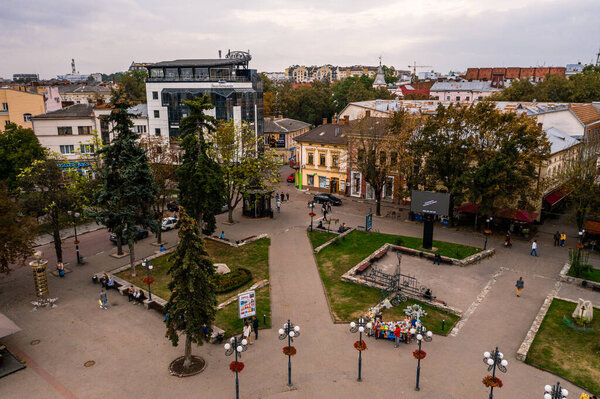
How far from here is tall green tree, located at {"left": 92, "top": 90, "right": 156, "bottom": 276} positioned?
29344mm

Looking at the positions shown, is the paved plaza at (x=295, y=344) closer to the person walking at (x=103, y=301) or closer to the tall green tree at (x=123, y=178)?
the person walking at (x=103, y=301)

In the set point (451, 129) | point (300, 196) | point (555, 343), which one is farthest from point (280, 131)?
point (555, 343)

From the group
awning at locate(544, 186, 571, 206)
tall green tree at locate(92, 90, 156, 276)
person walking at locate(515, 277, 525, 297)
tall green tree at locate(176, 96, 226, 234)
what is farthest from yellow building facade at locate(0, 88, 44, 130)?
awning at locate(544, 186, 571, 206)

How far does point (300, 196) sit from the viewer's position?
180ft

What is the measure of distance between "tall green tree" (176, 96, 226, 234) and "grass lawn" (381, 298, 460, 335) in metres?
15.7

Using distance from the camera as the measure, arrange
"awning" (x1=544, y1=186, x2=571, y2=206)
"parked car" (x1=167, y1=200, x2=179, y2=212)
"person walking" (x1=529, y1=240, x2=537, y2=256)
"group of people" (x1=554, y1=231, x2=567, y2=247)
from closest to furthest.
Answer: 1. "person walking" (x1=529, y1=240, x2=537, y2=256)
2. "group of people" (x1=554, y1=231, x2=567, y2=247)
3. "awning" (x1=544, y1=186, x2=571, y2=206)
4. "parked car" (x1=167, y1=200, x2=179, y2=212)

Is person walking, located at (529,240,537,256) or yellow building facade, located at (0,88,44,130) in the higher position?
yellow building facade, located at (0,88,44,130)

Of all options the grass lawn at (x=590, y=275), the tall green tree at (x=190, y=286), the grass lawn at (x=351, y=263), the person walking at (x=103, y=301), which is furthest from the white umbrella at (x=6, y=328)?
the grass lawn at (x=590, y=275)

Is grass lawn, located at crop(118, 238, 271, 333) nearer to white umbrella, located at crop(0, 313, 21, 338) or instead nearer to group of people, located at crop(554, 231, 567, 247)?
white umbrella, located at crop(0, 313, 21, 338)

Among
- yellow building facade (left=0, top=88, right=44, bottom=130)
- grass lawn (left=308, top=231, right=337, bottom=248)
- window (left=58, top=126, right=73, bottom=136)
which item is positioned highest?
yellow building facade (left=0, top=88, right=44, bottom=130)

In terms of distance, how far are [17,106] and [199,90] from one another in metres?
27.0

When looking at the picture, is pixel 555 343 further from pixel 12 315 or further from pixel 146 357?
pixel 12 315

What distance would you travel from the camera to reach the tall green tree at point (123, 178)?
29.3m

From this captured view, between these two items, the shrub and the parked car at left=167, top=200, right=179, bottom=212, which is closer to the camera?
the shrub
